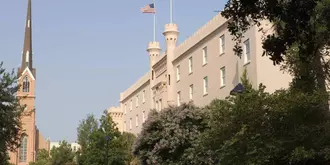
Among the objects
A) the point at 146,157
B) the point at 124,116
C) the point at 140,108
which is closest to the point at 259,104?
the point at 146,157

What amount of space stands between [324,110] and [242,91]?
4.29 metres

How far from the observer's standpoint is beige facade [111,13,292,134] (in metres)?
35.1

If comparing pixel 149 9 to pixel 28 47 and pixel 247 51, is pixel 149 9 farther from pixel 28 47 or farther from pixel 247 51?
pixel 28 47

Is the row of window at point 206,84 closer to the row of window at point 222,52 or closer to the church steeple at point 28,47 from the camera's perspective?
the row of window at point 222,52

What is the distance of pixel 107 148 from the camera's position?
1875 inches

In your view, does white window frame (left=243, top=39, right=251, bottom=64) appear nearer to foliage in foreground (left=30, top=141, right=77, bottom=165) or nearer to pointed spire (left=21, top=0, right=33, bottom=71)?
foliage in foreground (left=30, top=141, right=77, bottom=165)

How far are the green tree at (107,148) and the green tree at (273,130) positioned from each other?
2315cm

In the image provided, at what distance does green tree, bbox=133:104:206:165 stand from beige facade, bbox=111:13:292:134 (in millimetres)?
4522

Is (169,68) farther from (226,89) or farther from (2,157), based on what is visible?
(2,157)

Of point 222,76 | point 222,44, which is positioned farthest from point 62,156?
point 222,44

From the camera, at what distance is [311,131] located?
2203 cm

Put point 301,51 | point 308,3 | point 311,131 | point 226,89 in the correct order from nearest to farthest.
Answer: point 308,3
point 301,51
point 311,131
point 226,89

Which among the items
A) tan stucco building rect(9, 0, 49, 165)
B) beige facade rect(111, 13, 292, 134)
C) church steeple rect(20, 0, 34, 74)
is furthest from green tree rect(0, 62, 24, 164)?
church steeple rect(20, 0, 34, 74)

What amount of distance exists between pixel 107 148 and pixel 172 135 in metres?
14.8
